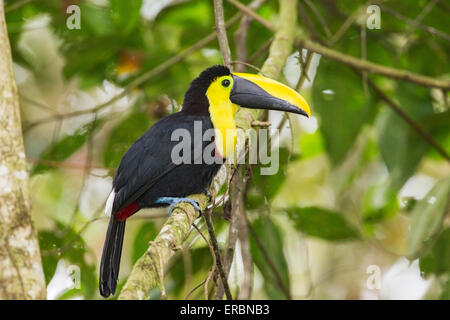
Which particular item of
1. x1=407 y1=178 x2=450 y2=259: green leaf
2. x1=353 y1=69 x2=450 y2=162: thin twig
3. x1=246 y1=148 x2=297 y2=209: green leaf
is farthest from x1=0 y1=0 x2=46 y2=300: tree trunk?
x1=353 y1=69 x2=450 y2=162: thin twig

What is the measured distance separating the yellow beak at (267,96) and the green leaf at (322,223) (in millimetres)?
714

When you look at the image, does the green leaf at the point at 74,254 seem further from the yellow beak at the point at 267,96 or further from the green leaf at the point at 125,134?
the yellow beak at the point at 267,96

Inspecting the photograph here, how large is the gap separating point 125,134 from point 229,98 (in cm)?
101

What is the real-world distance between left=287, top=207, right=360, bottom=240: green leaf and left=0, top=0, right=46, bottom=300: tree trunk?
205cm

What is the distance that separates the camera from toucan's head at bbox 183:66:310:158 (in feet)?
9.21

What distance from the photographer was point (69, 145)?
144 inches

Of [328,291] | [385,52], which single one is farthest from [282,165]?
[328,291]

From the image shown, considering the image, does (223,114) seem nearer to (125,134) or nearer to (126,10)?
(126,10)

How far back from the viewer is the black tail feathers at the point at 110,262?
2576mm

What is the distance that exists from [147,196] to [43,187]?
1686 millimetres

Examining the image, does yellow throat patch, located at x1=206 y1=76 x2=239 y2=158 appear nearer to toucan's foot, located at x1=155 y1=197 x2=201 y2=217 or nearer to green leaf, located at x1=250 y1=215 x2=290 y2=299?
toucan's foot, located at x1=155 y1=197 x2=201 y2=217

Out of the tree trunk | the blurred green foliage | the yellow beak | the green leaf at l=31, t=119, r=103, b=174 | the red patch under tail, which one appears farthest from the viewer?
the green leaf at l=31, t=119, r=103, b=174

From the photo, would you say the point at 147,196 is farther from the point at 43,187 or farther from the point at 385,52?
the point at 385,52
